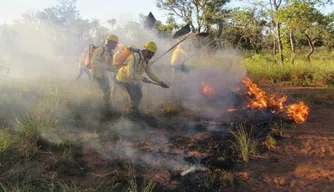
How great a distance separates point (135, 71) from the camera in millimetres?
6492

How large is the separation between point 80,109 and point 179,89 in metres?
3.44

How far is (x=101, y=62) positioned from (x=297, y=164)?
4.31 meters

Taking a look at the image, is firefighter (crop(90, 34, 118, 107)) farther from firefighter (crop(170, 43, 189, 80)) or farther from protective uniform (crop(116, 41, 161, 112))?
firefighter (crop(170, 43, 189, 80))

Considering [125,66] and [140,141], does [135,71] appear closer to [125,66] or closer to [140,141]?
[125,66]

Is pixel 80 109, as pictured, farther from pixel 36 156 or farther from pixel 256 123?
pixel 256 123

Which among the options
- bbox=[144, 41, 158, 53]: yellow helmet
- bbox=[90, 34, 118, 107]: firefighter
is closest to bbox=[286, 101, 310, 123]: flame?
bbox=[144, 41, 158, 53]: yellow helmet

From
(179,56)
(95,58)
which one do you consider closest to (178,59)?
(179,56)

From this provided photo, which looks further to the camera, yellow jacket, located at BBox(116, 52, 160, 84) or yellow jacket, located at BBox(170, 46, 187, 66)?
yellow jacket, located at BBox(170, 46, 187, 66)

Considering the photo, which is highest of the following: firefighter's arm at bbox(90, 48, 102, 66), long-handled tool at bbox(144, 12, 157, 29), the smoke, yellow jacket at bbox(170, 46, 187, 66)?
long-handled tool at bbox(144, 12, 157, 29)

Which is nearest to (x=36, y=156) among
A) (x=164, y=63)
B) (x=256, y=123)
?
(x=256, y=123)

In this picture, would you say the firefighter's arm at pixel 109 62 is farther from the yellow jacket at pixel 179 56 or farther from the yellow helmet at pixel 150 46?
the yellow jacket at pixel 179 56

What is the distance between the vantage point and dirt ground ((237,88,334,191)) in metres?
4.18

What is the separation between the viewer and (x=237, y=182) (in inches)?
167

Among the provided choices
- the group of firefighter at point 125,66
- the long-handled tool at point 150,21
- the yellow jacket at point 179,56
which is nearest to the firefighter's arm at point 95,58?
the group of firefighter at point 125,66
